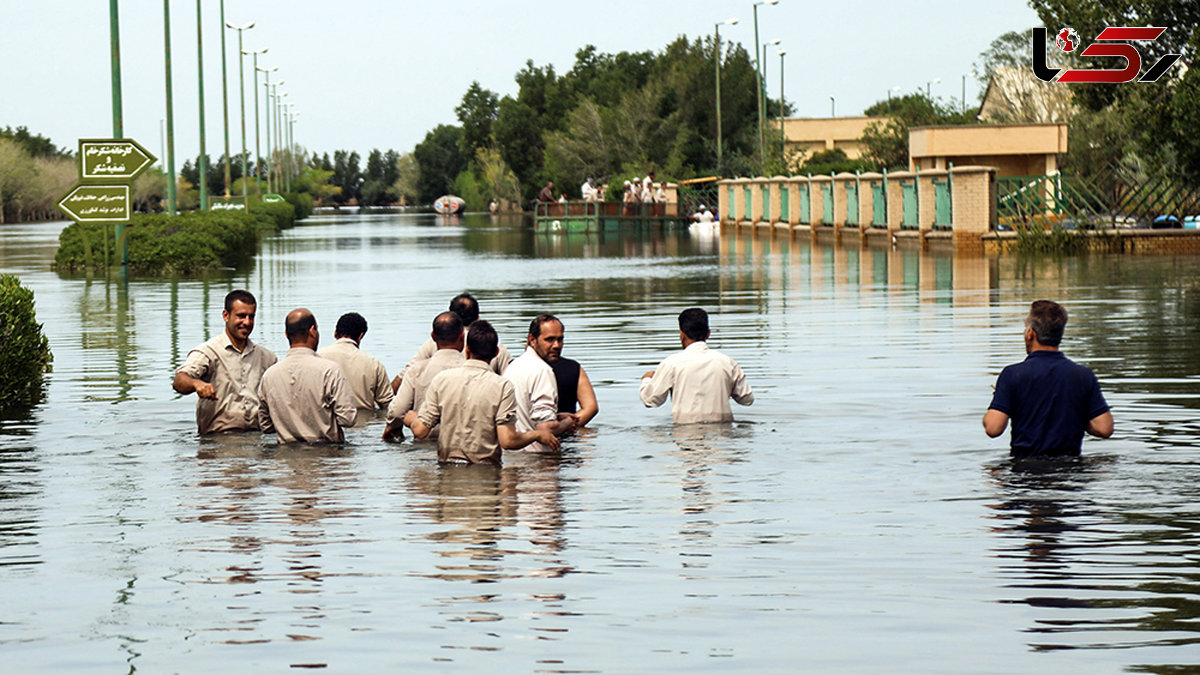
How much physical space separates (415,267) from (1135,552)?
3570 centimetres

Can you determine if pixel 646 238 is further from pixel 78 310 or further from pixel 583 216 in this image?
pixel 78 310

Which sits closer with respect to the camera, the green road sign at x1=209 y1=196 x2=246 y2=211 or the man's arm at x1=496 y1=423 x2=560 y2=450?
the man's arm at x1=496 y1=423 x2=560 y2=450

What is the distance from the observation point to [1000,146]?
6219 cm

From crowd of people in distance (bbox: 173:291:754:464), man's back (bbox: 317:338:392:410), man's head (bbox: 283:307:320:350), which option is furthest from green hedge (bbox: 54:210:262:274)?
man's head (bbox: 283:307:320:350)

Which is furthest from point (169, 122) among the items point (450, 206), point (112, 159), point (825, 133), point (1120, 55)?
point (450, 206)

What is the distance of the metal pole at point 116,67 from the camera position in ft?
132

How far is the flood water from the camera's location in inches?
272

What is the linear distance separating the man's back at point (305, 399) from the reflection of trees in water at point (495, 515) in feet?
2.79

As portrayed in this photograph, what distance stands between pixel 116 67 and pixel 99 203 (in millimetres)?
3981

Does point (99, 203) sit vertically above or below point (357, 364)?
above

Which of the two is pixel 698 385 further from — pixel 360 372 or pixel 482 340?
pixel 360 372

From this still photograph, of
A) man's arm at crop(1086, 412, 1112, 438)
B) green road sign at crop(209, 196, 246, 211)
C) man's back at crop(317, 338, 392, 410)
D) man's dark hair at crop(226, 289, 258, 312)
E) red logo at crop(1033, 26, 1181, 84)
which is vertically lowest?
man's arm at crop(1086, 412, 1112, 438)

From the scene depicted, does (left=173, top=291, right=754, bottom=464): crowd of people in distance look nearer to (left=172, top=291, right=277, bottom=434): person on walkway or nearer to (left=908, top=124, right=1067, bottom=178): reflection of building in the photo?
(left=172, top=291, right=277, bottom=434): person on walkway

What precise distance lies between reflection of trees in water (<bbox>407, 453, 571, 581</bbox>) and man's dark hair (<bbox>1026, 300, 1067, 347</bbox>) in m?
2.96
